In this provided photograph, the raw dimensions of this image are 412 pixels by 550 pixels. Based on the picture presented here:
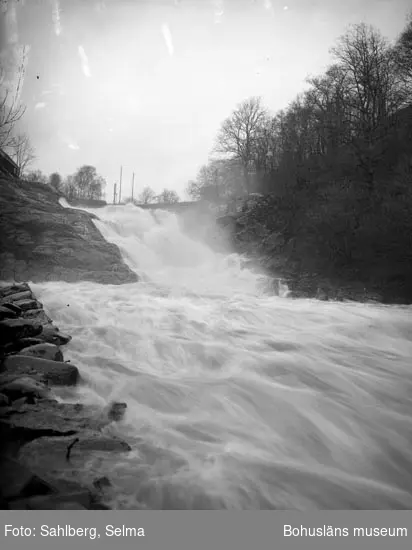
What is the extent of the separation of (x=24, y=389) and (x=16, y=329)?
4.34 feet

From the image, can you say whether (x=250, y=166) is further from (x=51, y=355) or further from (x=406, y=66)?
(x=51, y=355)

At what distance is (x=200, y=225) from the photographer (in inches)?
669

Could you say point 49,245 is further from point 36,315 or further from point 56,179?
point 56,179

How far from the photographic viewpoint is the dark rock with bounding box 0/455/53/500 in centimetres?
136

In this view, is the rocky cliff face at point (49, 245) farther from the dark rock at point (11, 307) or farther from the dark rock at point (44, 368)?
the dark rock at point (44, 368)

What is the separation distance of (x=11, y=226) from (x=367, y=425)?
1232 cm

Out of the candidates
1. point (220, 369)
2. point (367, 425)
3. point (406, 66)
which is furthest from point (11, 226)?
point (406, 66)

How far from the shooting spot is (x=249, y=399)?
2902 mm

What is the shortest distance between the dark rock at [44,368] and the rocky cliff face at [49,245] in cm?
676

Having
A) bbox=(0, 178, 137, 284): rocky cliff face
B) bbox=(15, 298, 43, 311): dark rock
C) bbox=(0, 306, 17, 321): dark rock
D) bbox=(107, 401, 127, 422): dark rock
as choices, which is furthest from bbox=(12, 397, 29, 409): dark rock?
bbox=(0, 178, 137, 284): rocky cliff face

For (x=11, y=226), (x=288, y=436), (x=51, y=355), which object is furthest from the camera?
(x=11, y=226)

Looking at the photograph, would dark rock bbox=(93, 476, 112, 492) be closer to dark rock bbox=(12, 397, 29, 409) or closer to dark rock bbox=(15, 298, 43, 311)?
dark rock bbox=(12, 397, 29, 409)

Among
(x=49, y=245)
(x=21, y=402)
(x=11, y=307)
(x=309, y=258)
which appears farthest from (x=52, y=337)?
(x=309, y=258)

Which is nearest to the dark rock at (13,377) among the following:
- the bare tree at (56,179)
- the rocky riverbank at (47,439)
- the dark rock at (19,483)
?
the rocky riverbank at (47,439)
